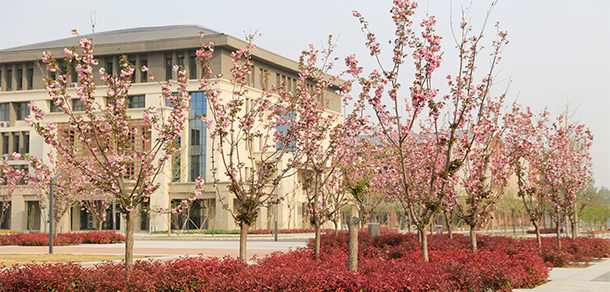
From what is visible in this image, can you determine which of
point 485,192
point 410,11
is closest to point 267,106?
point 410,11

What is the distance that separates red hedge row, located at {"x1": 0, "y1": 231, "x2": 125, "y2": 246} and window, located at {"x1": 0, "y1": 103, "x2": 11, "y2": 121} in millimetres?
36125

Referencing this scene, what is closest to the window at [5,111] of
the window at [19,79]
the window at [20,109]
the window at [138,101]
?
the window at [20,109]

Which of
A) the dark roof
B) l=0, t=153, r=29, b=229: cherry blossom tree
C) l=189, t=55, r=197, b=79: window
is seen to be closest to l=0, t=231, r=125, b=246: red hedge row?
l=0, t=153, r=29, b=229: cherry blossom tree

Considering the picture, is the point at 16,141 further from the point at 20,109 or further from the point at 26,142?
the point at 20,109

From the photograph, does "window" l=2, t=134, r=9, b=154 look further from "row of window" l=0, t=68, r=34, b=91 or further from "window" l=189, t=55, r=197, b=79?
"window" l=189, t=55, r=197, b=79

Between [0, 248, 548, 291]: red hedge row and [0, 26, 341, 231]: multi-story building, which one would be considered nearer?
[0, 248, 548, 291]: red hedge row

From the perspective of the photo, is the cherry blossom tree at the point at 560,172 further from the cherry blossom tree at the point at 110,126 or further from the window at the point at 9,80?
the window at the point at 9,80

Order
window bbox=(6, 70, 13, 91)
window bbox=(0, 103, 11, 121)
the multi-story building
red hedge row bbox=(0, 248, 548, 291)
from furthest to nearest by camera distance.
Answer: window bbox=(6, 70, 13, 91), window bbox=(0, 103, 11, 121), the multi-story building, red hedge row bbox=(0, 248, 548, 291)

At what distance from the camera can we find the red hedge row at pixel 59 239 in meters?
32.4

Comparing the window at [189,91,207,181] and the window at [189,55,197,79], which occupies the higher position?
the window at [189,55,197,79]

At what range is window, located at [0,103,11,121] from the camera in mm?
65062

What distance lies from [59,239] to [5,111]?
39961 mm

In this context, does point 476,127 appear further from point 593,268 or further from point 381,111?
point 593,268

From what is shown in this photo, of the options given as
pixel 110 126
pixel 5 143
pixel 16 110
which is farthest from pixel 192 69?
pixel 110 126
